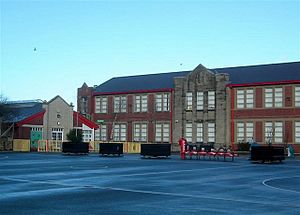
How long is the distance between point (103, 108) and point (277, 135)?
23915 millimetres

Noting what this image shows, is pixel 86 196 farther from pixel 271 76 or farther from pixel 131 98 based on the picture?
pixel 131 98

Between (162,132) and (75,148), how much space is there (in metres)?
17.4

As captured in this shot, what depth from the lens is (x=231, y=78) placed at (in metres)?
58.7

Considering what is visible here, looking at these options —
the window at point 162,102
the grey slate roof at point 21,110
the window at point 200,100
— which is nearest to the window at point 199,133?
the window at point 200,100

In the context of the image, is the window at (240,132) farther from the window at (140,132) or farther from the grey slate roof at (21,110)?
the grey slate roof at (21,110)

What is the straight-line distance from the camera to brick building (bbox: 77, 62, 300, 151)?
53.1 meters

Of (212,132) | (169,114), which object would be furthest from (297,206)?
(169,114)

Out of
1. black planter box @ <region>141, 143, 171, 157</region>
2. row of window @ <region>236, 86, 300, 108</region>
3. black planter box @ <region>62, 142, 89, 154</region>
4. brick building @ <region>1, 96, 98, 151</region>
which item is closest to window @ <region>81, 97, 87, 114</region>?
brick building @ <region>1, 96, 98, 151</region>

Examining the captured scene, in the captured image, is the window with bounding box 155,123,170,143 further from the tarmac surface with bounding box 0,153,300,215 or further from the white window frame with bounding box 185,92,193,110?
the tarmac surface with bounding box 0,153,300,215

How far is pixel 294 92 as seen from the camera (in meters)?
52.1

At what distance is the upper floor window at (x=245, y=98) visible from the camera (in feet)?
180

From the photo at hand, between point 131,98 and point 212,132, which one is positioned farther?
point 131,98

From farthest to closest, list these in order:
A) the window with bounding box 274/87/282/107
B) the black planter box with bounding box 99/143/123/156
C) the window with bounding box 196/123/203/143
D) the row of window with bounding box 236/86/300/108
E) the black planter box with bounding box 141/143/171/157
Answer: the window with bounding box 196/123/203/143
the window with bounding box 274/87/282/107
the row of window with bounding box 236/86/300/108
the black planter box with bounding box 99/143/123/156
the black planter box with bounding box 141/143/171/157

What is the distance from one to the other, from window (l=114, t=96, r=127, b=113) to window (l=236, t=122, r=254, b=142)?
15634mm
